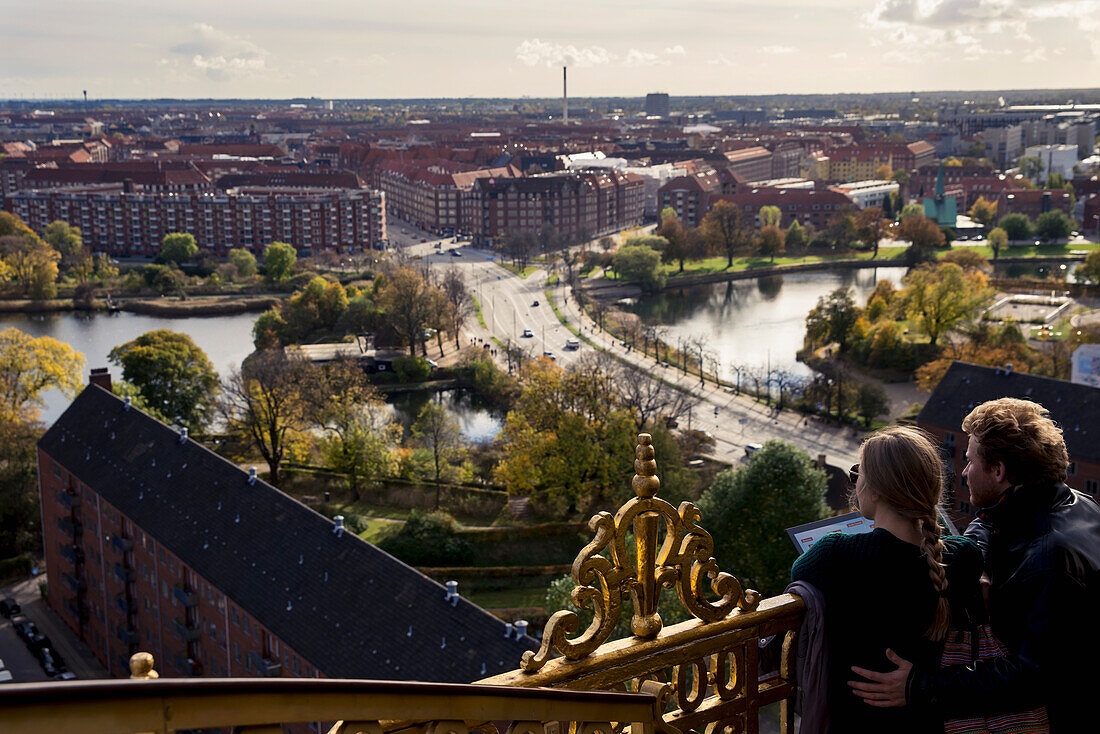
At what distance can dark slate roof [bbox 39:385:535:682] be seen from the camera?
9.05m

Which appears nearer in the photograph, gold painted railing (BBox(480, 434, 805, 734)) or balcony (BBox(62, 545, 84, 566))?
gold painted railing (BBox(480, 434, 805, 734))

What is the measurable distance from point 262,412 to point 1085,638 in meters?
18.8

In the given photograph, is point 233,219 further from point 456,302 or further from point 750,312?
point 750,312

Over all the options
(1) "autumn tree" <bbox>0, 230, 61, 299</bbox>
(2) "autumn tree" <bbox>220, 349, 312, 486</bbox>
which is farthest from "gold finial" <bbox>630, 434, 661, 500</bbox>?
(1) "autumn tree" <bbox>0, 230, 61, 299</bbox>

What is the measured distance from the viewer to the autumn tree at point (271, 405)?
19.1 m

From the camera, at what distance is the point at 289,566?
1064cm

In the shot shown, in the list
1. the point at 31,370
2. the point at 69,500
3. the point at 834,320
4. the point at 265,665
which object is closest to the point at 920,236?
the point at 834,320

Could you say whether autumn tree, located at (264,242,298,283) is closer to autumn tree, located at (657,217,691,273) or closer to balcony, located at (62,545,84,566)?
autumn tree, located at (657,217,691,273)

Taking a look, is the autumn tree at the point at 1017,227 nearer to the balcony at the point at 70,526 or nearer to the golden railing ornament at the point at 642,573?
the balcony at the point at 70,526

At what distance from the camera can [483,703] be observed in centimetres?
140

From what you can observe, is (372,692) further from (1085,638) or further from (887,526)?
(1085,638)

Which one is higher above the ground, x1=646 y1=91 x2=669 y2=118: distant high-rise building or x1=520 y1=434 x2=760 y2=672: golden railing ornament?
x1=646 y1=91 x2=669 y2=118: distant high-rise building

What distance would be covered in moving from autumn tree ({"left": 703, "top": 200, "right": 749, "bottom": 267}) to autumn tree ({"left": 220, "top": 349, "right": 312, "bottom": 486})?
89.1ft

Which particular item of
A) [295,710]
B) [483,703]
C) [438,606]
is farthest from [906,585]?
[438,606]
